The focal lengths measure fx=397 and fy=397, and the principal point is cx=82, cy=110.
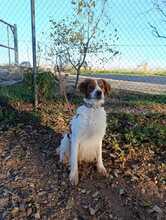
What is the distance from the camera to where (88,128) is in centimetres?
442

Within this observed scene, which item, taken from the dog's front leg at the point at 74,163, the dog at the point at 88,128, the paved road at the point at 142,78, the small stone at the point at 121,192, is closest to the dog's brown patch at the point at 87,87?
the dog at the point at 88,128

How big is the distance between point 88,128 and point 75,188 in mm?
699

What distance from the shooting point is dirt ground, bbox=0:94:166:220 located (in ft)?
13.6

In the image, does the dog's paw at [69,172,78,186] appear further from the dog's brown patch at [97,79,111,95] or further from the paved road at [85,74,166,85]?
the paved road at [85,74,166,85]

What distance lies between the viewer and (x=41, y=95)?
7.36 metres

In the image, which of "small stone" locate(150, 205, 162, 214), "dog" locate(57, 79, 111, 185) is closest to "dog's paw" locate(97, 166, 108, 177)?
"dog" locate(57, 79, 111, 185)

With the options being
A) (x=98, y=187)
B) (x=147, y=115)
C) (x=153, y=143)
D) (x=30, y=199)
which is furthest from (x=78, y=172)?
(x=147, y=115)

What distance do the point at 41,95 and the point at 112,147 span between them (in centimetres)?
251

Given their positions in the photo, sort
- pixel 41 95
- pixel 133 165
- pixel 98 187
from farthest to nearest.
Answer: pixel 41 95, pixel 133 165, pixel 98 187

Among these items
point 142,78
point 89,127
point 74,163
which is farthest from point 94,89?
point 142,78

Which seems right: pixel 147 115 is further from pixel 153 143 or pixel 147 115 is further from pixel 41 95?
pixel 41 95

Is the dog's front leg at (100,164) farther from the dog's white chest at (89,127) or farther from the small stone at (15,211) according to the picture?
the small stone at (15,211)

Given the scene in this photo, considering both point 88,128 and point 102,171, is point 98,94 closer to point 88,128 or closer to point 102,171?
point 88,128

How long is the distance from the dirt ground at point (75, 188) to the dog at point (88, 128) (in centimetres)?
18
